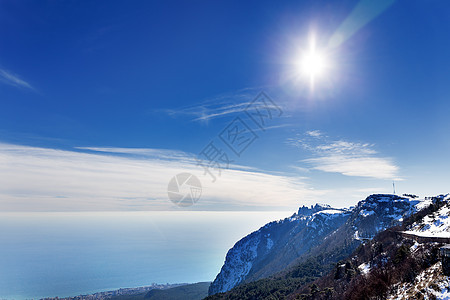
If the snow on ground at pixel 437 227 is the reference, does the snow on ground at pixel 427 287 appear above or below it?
below

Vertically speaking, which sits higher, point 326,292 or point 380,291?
point 380,291

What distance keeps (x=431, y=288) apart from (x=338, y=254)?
151091 millimetres

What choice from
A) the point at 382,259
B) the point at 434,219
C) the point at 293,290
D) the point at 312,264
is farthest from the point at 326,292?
the point at 312,264

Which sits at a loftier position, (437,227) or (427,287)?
(437,227)

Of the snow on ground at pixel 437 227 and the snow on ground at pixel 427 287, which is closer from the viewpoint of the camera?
the snow on ground at pixel 427 287

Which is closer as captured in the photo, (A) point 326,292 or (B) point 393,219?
(A) point 326,292

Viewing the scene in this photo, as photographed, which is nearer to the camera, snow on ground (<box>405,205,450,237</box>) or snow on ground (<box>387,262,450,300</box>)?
snow on ground (<box>387,262,450,300</box>)

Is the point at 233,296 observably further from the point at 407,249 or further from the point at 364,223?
the point at 364,223

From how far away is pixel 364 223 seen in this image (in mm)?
189500

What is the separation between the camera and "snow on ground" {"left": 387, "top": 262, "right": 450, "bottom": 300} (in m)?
25.1

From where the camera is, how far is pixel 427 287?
27125mm

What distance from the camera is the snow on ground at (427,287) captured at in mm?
25109

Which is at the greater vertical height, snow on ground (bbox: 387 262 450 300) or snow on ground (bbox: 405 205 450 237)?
snow on ground (bbox: 405 205 450 237)

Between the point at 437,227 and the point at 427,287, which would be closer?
the point at 427,287
